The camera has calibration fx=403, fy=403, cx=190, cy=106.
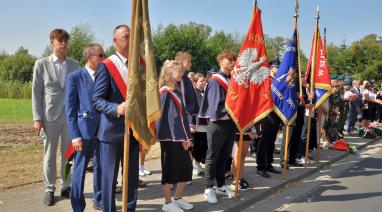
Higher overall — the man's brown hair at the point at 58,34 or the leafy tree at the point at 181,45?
the leafy tree at the point at 181,45

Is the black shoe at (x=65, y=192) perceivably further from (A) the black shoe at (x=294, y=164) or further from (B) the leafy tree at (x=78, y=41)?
(B) the leafy tree at (x=78, y=41)

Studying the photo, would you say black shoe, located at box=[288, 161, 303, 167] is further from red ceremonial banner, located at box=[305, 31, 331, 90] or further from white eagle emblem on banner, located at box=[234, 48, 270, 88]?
white eagle emblem on banner, located at box=[234, 48, 270, 88]

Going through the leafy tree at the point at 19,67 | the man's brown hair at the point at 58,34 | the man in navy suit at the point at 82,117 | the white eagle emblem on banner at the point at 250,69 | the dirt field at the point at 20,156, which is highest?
the leafy tree at the point at 19,67

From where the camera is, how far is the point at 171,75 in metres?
5.39

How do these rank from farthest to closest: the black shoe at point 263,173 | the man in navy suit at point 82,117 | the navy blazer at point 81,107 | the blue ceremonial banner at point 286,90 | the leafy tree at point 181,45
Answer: the leafy tree at point 181,45 → the blue ceremonial banner at point 286,90 → the black shoe at point 263,173 → the navy blazer at point 81,107 → the man in navy suit at point 82,117

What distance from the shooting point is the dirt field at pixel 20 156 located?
23.2 feet

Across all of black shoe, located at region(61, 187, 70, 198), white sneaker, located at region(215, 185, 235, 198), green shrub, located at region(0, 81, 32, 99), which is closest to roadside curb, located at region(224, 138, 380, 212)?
white sneaker, located at region(215, 185, 235, 198)

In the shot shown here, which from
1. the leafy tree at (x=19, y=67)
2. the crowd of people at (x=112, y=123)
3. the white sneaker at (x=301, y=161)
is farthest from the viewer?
the leafy tree at (x=19, y=67)

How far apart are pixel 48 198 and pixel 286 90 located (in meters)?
4.78

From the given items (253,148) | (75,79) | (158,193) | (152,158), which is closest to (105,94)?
(75,79)

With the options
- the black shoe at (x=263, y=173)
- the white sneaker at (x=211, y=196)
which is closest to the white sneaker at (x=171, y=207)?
the white sneaker at (x=211, y=196)

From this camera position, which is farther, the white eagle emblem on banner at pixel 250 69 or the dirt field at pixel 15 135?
the dirt field at pixel 15 135

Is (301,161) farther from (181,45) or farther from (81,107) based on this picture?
(181,45)

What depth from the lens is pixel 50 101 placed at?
564 centimetres
